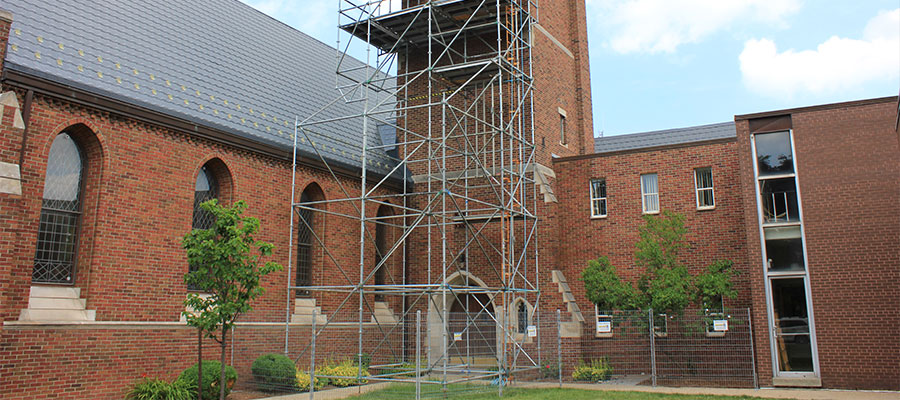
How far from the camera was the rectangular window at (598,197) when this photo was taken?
22.0 m

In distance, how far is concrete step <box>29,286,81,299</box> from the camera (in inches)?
524

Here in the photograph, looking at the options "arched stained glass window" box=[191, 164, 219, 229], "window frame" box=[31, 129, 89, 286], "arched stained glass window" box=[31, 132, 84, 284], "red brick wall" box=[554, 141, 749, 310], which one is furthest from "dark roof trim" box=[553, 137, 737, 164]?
"arched stained glass window" box=[31, 132, 84, 284]

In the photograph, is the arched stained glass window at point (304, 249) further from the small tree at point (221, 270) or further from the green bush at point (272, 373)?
the small tree at point (221, 270)

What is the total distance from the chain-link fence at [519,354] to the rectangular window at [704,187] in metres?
3.45

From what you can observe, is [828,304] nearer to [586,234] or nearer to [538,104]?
[586,234]

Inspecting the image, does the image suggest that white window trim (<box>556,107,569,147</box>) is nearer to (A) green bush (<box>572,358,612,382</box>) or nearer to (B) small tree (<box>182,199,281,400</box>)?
(A) green bush (<box>572,358,612,382</box>)

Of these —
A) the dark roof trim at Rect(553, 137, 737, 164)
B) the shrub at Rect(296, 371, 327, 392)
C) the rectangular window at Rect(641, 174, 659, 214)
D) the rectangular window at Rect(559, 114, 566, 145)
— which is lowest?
the shrub at Rect(296, 371, 327, 392)

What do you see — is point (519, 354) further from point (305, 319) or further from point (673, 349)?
point (305, 319)

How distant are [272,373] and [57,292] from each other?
16.3 feet

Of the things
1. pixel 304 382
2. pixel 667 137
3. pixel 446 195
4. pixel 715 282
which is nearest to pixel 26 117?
pixel 304 382

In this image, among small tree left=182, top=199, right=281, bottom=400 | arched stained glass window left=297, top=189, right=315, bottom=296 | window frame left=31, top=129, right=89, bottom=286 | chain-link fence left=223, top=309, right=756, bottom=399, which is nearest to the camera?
small tree left=182, top=199, right=281, bottom=400

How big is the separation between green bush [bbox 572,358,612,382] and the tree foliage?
66.3 inches

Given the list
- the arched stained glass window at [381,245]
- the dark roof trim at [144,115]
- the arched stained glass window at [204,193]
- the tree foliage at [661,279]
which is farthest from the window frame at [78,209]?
the tree foliage at [661,279]

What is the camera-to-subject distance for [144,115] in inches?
599
